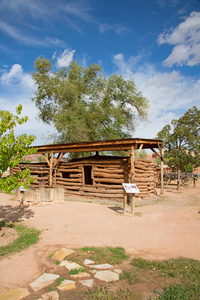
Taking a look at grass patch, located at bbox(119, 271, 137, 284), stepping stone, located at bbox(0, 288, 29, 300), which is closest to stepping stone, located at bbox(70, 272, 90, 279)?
grass patch, located at bbox(119, 271, 137, 284)

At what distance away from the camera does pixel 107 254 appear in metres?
4.97

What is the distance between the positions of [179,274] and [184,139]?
58.4ft

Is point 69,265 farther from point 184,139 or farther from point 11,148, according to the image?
point 184,139

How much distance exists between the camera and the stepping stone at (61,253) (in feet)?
15.8

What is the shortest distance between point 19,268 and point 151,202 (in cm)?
875

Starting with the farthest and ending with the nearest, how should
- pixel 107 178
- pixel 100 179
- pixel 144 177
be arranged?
pixel 144 177 → pixel 100 179 → pixel 107 178

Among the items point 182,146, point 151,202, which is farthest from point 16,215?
point 182,146

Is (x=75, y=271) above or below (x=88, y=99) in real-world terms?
below

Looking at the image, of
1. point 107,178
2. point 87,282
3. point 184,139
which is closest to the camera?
point 87,282

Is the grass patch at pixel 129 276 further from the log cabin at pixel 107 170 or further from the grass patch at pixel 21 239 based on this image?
the log cabin at pixel 107 170

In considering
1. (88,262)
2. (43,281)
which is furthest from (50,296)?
(88,262)

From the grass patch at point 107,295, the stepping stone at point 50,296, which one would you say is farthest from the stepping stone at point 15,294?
the grass patch at point 107,295

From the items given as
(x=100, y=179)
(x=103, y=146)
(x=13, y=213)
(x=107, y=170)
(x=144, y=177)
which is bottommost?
(x=13, y=213)

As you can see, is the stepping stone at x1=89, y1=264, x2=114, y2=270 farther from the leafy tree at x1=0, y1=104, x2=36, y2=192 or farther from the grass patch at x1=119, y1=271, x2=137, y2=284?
the leafy tree at x1=0, y1=104, x2=36, y2=192
